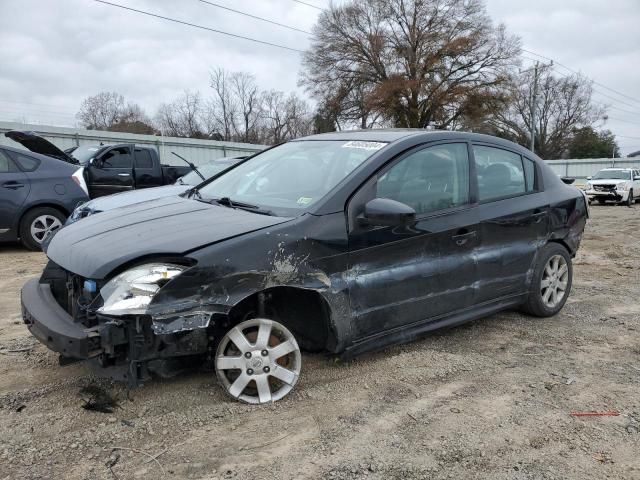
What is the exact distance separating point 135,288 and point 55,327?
1.66 ft

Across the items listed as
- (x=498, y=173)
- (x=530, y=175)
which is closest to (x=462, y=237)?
(x=498, y=173)

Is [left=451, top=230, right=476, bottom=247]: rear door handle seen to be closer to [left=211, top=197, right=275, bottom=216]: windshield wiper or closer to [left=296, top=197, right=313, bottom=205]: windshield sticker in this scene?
[left=296, top=197, right=313, bottom=205]: windshield sticker

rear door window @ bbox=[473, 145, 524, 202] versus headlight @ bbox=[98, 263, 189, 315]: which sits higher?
rear door window @ bbox=[473, 145, 524, 202]

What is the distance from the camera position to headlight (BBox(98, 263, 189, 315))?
265cm

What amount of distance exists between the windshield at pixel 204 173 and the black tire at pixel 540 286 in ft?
14.5

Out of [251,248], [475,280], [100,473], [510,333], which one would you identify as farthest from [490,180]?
[100,473]

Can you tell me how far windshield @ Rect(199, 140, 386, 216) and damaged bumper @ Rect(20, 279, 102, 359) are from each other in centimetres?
125

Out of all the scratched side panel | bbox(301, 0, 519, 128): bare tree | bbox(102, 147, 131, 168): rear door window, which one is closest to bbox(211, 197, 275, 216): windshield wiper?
the scratched side panel

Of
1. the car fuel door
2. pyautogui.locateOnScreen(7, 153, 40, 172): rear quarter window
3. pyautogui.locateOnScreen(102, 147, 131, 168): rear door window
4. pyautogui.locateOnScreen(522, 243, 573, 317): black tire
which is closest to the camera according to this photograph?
pyautogui.locateOnScreen(522, 243, 573, 317): black tire

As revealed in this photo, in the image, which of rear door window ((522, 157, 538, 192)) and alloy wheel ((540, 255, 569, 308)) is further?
alloy wheel ((540, 255, 569, 308))

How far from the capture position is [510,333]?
446cm

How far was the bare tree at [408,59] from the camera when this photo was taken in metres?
39.3

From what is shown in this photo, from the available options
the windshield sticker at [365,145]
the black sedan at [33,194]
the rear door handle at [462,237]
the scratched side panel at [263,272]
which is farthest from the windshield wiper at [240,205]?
the black sedan at [33,194]

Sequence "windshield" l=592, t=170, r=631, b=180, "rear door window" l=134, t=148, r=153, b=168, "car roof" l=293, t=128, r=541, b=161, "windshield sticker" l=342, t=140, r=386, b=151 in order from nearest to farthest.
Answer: "windshield sticker" l=342, t=140, r=386, b=151
"car roof" l=293, t=128, r=541, b=161
"rear door window" l=134, t=148, r=153, b=168
"windshield" l=592, t=170, r=631, b=180
